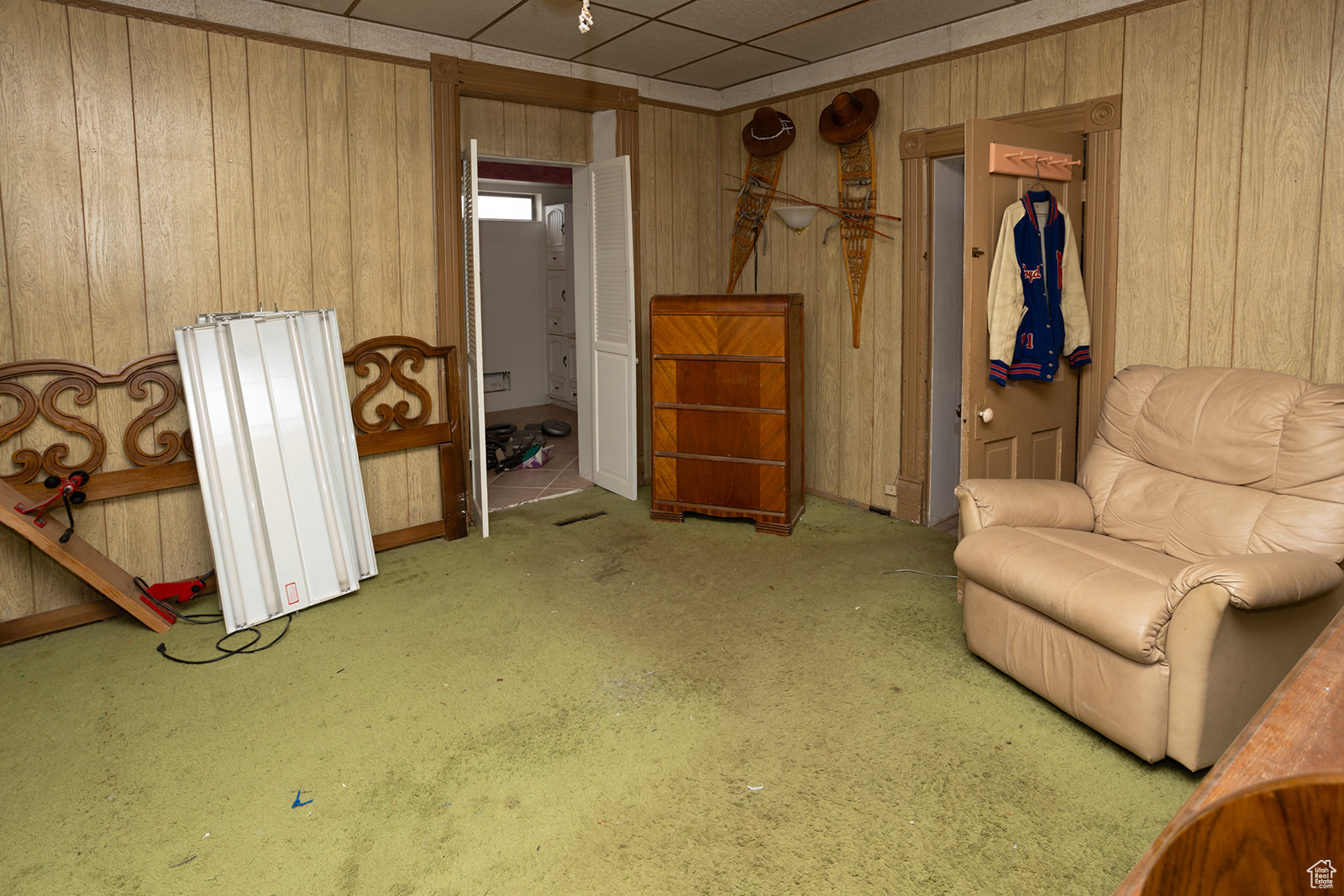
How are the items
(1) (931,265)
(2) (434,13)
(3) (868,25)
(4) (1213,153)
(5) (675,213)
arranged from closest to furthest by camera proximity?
(4) (1213,153) → (2) (434,13) → (3) (868,25) → (1) (931,265) → (5) (675,213)

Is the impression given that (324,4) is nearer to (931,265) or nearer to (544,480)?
(544,480)

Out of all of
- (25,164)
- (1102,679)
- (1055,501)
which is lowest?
(1102,679)

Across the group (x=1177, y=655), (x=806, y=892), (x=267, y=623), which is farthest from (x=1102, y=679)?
(x=267, y=623)

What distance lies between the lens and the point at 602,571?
3.72 m

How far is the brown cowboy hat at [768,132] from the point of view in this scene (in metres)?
4.69

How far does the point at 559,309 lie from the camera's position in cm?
788

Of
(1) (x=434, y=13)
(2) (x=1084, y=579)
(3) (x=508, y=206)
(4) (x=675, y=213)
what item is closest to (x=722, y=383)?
(4) (x=675, y=213)

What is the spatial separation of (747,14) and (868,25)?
0.62 m

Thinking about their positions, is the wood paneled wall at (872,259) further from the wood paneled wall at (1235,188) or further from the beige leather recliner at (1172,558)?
the beige leather recliner at (1172,558)

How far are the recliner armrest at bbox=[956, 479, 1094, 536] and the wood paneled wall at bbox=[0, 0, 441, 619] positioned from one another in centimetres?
275

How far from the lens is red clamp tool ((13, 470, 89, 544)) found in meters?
2.93

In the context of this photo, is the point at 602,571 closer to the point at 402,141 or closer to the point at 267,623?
the point at 267,623

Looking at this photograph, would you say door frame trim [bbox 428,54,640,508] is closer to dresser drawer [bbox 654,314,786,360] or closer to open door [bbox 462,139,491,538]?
open door [bbox 462,139,491,538]

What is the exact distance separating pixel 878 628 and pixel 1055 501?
78cm
